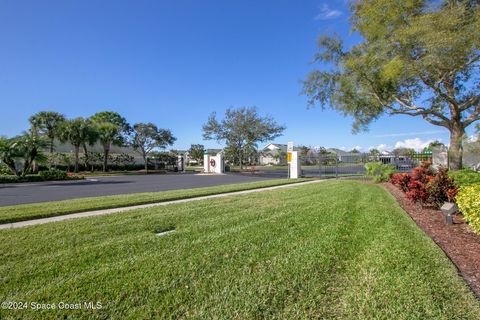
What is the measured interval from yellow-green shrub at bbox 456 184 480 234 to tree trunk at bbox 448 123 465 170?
9174mm

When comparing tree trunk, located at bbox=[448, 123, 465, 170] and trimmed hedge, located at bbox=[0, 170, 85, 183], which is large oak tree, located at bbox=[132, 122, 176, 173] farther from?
tree trunk, located at bbox=[448, 123, 465, 170]

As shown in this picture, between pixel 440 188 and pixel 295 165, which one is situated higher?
pixel 295 165

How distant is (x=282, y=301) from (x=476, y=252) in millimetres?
3603

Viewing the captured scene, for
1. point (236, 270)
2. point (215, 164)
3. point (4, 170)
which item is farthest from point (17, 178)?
point (236, 270)

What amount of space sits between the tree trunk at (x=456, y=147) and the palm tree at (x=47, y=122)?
1393 inches

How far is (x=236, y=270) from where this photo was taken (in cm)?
356

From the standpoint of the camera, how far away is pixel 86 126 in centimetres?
3041

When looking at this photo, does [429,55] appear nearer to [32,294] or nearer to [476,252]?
[476,252]

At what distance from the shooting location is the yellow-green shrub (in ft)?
15.6

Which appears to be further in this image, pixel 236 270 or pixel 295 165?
pixel 295 165

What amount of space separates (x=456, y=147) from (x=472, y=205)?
33.2ft

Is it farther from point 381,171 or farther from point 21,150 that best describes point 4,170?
point 381,171

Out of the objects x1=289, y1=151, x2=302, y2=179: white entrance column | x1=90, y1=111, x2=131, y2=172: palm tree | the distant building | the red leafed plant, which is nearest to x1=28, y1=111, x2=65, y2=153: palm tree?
x1=90, y1=111, x2=131, y2=172: palm tree

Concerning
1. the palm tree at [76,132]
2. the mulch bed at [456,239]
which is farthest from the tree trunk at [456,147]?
the palm tree at [76,132]
